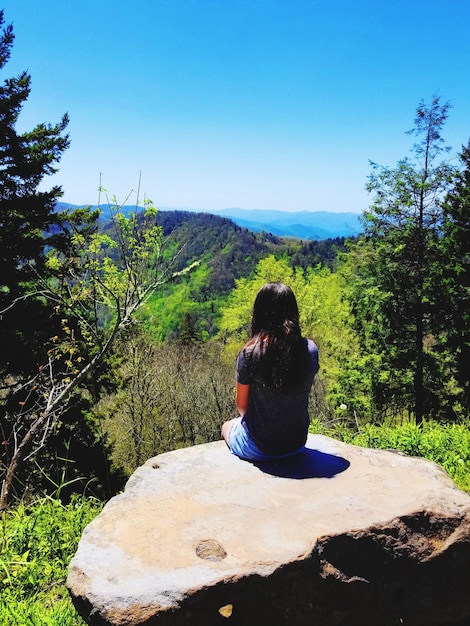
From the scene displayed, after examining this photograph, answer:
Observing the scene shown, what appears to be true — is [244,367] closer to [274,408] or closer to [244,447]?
[274,408]

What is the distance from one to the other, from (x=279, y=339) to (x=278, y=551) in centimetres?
146

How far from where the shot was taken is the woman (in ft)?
11.9

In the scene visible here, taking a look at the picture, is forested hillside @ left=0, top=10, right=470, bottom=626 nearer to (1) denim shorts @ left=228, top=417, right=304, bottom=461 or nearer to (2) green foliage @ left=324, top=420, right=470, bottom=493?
(2) green foliage @ left=324, top=420, right=470, bottom=493

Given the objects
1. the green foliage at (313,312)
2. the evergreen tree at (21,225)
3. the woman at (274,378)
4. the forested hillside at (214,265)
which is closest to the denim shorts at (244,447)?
the woman at (274,378)

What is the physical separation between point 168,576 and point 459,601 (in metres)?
1.89

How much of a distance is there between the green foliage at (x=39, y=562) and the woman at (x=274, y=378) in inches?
59.7

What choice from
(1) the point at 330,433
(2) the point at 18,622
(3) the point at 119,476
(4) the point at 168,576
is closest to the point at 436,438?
(1) the point at 330,433

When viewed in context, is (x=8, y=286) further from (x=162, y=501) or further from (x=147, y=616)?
(x=147, y=616)

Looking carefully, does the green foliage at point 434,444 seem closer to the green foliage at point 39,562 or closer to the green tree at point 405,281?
the green foliage at point 39,562

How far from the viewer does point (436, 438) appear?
231 inches

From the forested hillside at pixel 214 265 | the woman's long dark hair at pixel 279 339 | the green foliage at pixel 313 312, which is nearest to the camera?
the woman's long dark hair at pixel 279 339

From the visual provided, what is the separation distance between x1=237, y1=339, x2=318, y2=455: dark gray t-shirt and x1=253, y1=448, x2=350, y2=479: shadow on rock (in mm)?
103

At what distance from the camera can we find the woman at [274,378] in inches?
143

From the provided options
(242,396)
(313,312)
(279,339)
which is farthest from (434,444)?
(313,312)
